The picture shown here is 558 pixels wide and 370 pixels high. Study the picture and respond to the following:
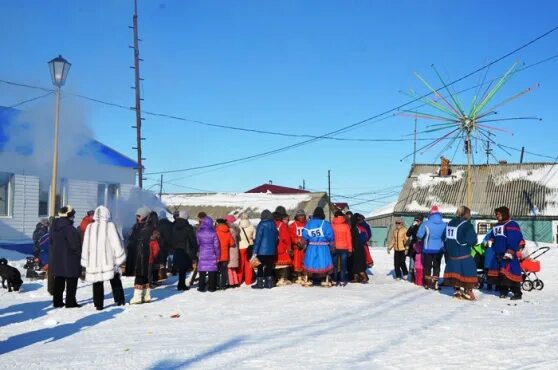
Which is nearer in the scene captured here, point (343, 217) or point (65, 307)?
point (65, 307)

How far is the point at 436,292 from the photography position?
1287 cm

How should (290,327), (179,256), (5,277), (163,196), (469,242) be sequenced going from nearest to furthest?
(290,327) → (469,242) → (5,277) → (179,256) → (163,196)

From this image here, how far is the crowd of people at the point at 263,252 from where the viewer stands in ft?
33.7

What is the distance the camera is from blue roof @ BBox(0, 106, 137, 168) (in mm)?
22047

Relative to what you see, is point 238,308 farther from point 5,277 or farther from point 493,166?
point 493,166

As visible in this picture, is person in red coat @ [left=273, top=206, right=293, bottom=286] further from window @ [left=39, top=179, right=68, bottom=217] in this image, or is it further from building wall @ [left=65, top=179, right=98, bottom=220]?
building wall @ [left=65, top=179, right=98, bottom=220]

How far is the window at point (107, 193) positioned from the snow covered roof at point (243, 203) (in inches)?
748

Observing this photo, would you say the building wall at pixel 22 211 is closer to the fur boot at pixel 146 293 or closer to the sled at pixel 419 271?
the fur boot at pixel 146 293

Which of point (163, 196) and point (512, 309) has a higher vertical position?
point (163, 196)

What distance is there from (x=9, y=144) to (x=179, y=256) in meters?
11.9

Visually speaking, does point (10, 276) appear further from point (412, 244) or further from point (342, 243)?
point (412, 244)

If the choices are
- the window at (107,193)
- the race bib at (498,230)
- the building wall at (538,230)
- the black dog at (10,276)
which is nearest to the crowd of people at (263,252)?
the race bib at (498,230)

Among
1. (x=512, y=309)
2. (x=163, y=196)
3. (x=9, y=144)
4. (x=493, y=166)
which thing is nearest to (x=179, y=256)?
(x=512, y=309)

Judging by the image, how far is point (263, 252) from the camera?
507 inches
